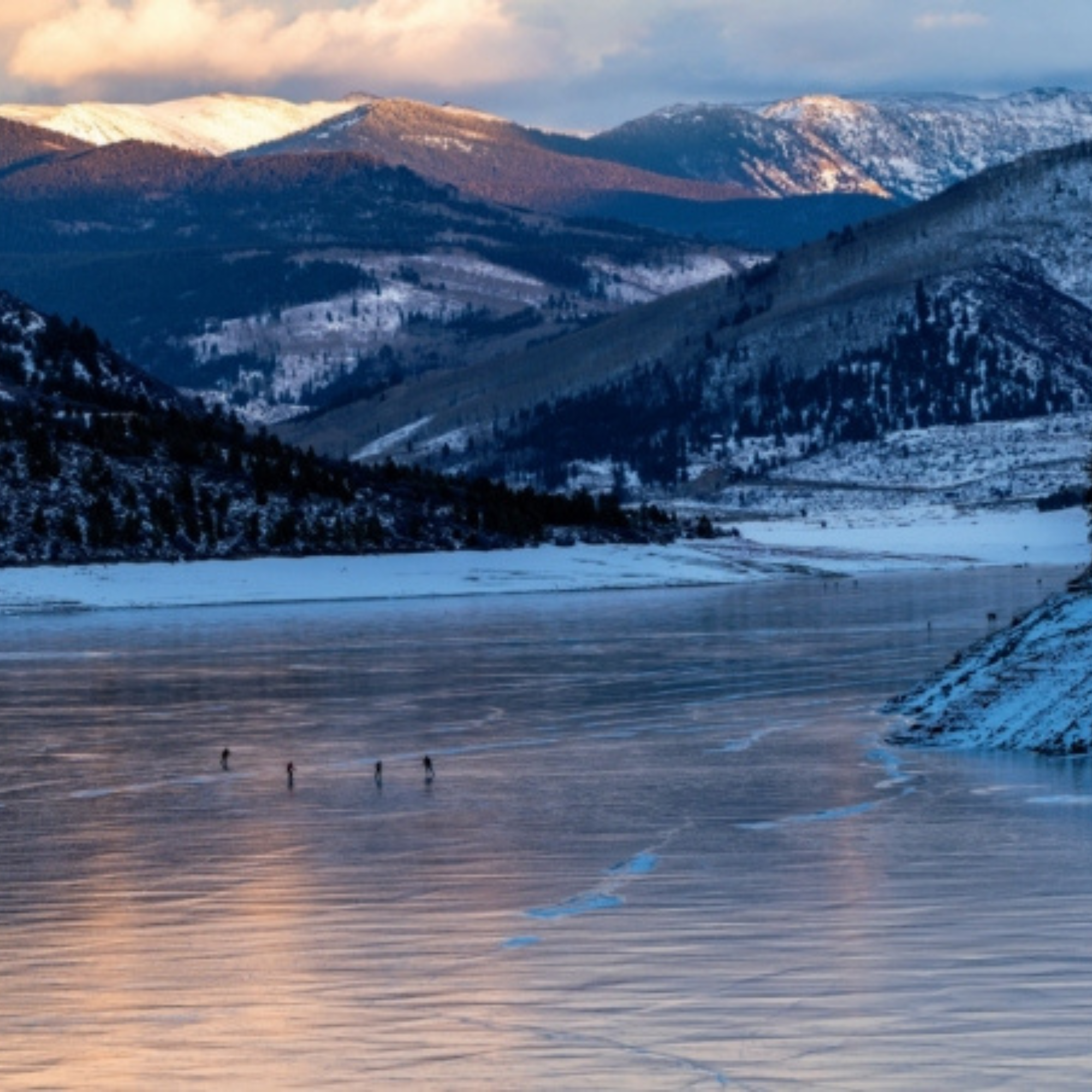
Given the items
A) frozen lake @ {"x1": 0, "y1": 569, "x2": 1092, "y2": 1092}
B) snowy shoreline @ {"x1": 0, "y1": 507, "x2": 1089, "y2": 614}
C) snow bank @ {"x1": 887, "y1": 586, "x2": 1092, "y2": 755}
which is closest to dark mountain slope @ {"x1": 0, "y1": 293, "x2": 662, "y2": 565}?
snowy shoreline @ {"x1": 0, "y1": 507, "x2": 1089, "y2": 614}

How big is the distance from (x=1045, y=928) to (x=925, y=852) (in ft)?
19.2

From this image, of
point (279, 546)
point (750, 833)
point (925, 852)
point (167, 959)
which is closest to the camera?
point (167, 959)

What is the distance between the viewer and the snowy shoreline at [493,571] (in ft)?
355

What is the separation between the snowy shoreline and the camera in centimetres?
10825

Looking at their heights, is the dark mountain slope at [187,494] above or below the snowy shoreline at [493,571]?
above

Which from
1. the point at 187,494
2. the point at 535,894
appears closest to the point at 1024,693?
the point at 535,894

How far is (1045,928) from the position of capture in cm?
2514

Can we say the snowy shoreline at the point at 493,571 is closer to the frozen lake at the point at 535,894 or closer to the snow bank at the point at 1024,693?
the frozen lake at the point at 535,894

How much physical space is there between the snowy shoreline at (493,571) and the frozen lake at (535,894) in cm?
4821

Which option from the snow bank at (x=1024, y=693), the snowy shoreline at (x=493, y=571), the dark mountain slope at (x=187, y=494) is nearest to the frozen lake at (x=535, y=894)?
the snow bank at (x=1024, y=693)

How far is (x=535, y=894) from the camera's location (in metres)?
28.6

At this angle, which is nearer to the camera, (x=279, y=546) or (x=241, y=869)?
(x=241, y=869)

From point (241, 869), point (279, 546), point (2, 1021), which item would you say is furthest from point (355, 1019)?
point (279, 546)

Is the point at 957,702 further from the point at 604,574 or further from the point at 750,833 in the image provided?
the point at 604,574
